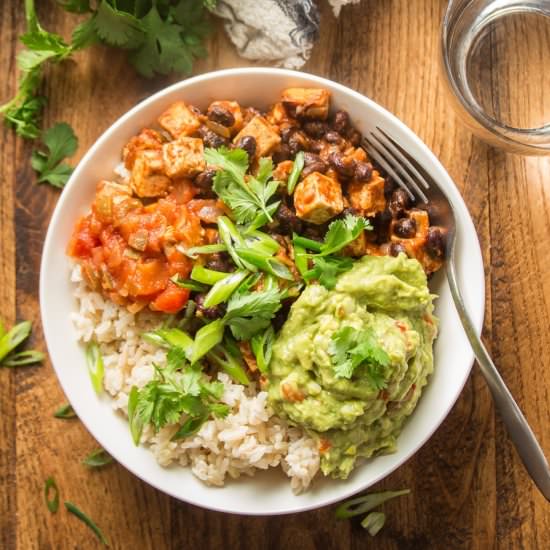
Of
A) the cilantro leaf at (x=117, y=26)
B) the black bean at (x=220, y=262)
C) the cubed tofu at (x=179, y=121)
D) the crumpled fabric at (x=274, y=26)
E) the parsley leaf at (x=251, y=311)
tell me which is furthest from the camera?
the crumpled fabric at (x=274, y=26)

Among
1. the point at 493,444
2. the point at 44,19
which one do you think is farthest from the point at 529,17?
the point at 44,19

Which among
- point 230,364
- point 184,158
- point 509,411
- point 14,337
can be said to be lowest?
point 509,411

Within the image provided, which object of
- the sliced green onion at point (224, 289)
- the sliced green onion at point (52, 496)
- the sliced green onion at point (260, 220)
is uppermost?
the sliced green onion at point (260, 220)

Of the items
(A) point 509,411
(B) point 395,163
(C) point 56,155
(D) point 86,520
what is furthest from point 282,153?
(D) point 86,520

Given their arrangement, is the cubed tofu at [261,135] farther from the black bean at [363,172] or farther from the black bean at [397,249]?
the black bean at [397,249]

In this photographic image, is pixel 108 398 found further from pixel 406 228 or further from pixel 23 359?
pixel 406 228

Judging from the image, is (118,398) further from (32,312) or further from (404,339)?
(404,339)

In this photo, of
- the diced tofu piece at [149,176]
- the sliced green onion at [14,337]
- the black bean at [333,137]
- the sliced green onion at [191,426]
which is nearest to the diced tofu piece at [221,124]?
the diced tofu piece at [149,176]

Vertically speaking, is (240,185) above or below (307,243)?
above

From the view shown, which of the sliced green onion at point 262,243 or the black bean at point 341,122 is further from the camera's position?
the black bean at point 341,122
